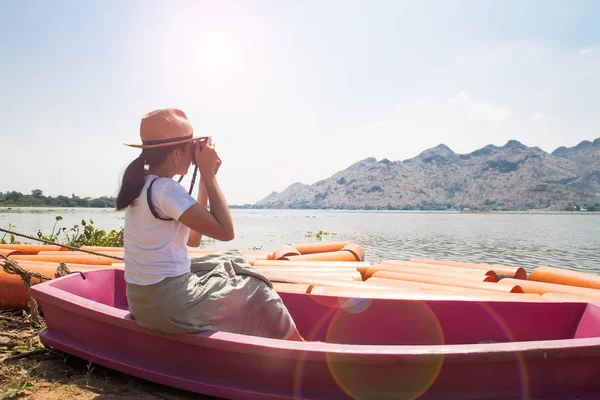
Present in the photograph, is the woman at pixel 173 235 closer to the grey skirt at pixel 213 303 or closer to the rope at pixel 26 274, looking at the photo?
the grey skirt at pixel 213 303

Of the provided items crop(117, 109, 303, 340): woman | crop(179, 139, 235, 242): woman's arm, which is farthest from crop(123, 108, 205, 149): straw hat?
crop(179, 139, 235, 242): woman's arm

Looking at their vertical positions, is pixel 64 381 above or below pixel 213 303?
below

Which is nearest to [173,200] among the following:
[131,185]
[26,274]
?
[131,185]

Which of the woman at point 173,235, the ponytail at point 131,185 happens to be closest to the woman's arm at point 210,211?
the woman at point 173,235

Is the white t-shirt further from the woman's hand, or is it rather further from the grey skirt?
the woman's hand

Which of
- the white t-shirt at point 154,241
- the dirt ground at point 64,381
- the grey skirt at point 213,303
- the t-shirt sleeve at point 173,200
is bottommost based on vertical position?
the dirt ground at point 64,381

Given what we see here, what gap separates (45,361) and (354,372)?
2.81 m

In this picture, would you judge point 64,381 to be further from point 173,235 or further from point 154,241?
point 173,235

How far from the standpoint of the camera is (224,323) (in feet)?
9.45

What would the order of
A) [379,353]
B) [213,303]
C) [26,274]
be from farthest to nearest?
[26,274] < [213,303] < [379,353]

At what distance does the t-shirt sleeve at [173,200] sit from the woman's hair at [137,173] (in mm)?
217

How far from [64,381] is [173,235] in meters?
1.63

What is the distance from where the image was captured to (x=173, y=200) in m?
2.50

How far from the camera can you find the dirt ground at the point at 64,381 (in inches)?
115
